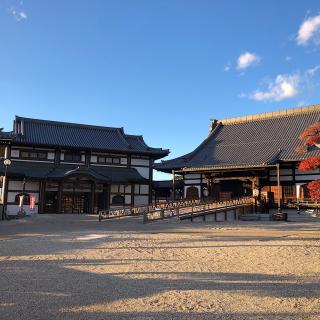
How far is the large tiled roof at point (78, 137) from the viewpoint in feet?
115

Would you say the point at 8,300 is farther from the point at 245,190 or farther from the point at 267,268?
the point at 245,190

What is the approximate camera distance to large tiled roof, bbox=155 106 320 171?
2941 centimetres

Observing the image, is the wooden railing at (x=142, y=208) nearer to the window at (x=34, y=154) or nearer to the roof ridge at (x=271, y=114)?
the window at (x=34, y=154)

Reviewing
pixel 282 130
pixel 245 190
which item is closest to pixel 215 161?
pixel 245 190

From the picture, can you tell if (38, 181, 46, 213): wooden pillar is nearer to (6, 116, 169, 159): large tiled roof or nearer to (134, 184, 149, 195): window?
(6, 116, 169, 159): large tiled roof

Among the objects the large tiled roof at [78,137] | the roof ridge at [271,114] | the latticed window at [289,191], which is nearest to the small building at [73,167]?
the large tiled roof at [78,137]

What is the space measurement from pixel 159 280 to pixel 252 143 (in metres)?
27.0

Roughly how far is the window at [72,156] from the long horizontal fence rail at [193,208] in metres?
12.9

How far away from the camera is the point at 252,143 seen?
33406mm

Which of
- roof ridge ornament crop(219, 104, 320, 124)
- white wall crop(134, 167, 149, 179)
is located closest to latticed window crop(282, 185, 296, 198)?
roof ridge ornament crop(219, 104, 320, 124)

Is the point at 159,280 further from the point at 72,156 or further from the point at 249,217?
the point at 72,156

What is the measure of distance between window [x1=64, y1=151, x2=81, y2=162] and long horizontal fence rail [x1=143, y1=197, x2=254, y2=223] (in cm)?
1288

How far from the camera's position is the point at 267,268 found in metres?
9.34

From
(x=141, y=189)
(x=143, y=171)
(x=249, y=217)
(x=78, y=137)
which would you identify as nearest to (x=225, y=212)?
(x=249, y=217)
